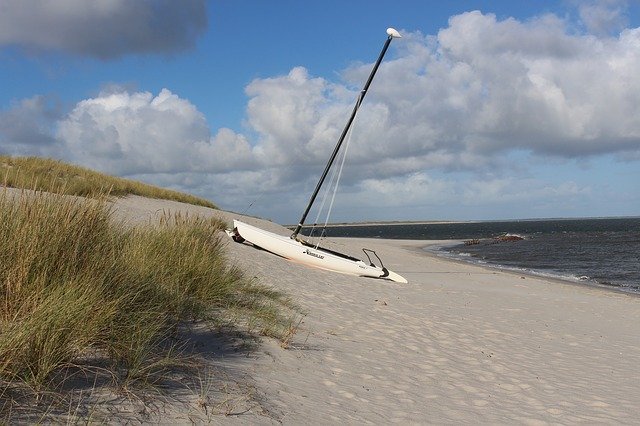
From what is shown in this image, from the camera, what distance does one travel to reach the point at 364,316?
29.6 feet

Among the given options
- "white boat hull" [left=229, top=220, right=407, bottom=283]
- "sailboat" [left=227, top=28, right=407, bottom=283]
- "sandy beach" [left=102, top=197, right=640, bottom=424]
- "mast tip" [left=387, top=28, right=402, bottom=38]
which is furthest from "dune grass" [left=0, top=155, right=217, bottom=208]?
"mast tip" [left=387, top=28, right=402, bottom=38]

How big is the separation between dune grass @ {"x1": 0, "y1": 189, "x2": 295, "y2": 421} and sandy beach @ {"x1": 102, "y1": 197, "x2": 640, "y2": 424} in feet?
2.58

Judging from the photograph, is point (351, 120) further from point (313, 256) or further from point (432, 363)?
point (432, 363)

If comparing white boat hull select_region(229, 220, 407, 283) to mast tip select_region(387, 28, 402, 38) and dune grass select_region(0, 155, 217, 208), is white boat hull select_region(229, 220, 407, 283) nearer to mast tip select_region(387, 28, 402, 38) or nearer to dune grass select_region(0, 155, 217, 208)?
dune grass select_region(0, 155, 217, 208)

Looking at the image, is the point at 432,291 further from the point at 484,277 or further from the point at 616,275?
the point at 616,275

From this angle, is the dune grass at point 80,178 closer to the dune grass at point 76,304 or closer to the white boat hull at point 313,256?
the white boat hull at point 313,256

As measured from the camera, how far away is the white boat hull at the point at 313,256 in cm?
1502

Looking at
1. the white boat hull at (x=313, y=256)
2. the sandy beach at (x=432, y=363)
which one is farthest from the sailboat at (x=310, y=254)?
the sandy beach at (x=432, y=363)

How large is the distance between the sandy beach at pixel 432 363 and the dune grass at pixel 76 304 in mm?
787

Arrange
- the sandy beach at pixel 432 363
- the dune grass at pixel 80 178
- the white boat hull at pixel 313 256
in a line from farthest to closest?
the dune grass at pixel 80 178
the white boat hull at pixel 313 256
the sandy beach at pixel 432 363

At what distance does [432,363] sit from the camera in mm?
6641

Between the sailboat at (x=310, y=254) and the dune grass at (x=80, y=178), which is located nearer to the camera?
the sailboat at (x=310, y=254)

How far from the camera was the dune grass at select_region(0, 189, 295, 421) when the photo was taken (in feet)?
11.1

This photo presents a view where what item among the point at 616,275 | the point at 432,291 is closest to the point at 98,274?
the point at 432,291
